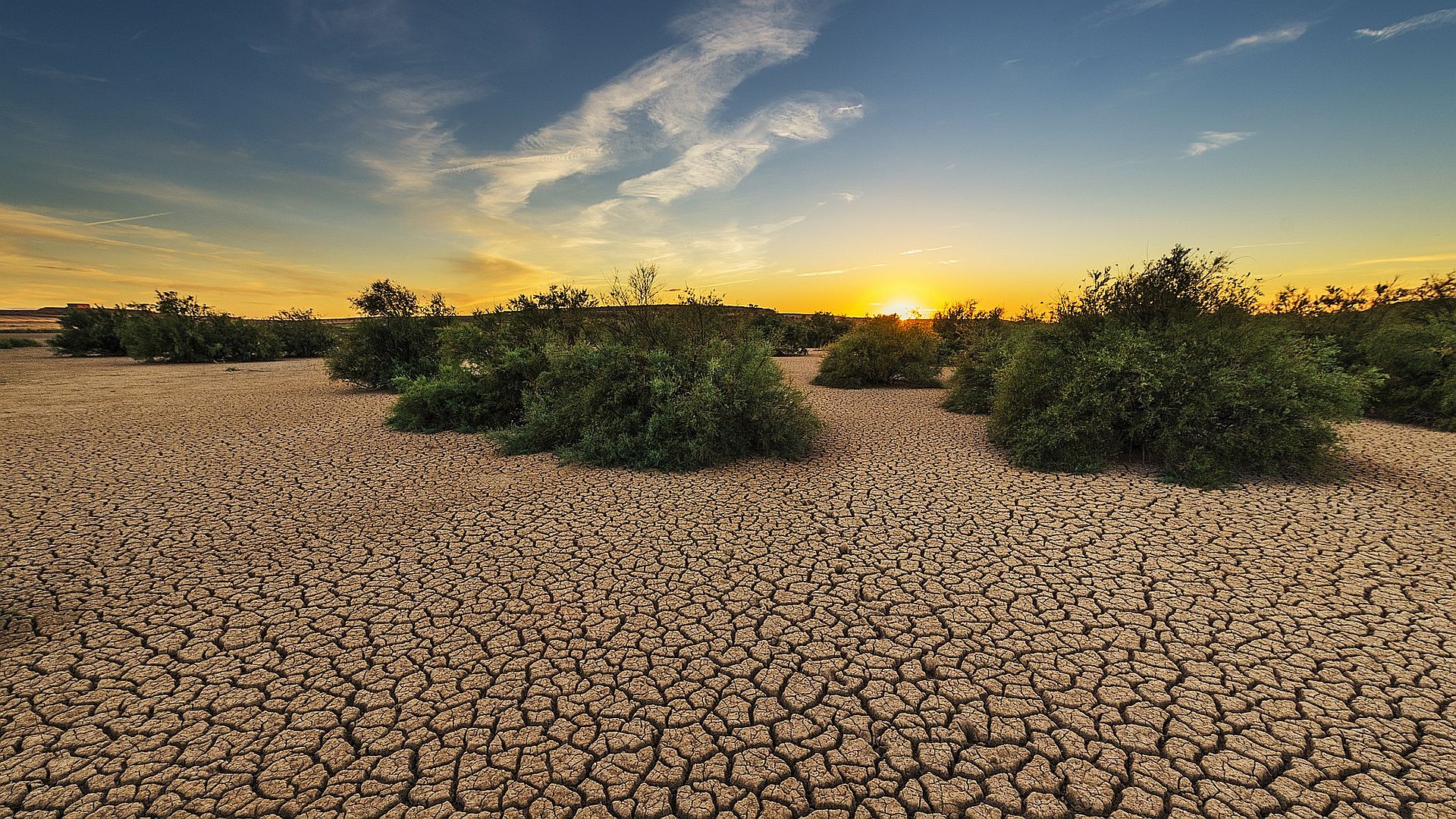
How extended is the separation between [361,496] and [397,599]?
3096 mm

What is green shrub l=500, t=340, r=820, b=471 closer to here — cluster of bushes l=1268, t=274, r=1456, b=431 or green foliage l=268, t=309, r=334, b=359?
cluster of bushes l=1268, t=274, r=1456, b=431

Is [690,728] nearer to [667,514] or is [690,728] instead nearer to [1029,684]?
[1029,684]

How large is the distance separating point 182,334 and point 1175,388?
115ft

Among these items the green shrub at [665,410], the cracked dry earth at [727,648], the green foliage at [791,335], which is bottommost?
the cracked dry earth at [727,648]

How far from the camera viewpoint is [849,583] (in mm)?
4609

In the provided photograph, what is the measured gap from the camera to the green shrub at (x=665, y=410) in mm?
8234

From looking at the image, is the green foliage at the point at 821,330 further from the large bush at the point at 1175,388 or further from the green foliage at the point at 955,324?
the large bush at the point at 1175,388

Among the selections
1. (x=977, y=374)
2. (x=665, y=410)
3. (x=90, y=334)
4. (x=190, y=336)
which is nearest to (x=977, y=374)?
(x=977, y=374)

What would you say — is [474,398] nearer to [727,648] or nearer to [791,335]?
[727,648]

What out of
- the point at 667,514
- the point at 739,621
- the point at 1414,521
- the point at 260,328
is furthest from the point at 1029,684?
the point at 260,328

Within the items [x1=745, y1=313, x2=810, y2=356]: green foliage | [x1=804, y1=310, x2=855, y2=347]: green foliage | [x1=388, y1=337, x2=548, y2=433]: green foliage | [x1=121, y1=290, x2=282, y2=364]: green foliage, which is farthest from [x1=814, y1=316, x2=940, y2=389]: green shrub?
[x1=121, y1=290, x2=282, y2=364]: green foliage

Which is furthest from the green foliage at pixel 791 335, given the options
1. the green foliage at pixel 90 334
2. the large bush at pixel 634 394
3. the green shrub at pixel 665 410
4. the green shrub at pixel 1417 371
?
the green foliage at pixel 90 334

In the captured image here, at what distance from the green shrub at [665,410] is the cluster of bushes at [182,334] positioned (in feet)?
72.2

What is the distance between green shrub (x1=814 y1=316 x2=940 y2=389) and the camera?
1712cm
